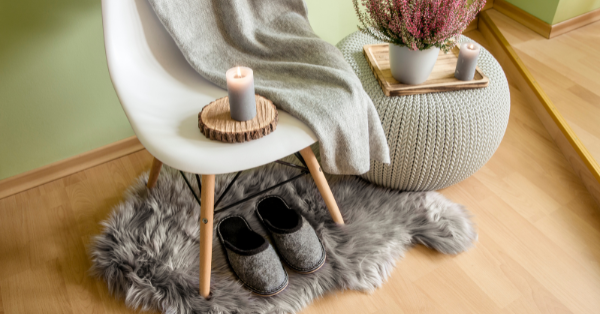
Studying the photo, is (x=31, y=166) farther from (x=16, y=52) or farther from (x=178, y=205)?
(x=178, y=205)

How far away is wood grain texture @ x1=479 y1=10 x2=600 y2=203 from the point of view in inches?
51.8

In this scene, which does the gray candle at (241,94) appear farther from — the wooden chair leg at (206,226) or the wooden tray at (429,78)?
the wooden tray at (429,78)

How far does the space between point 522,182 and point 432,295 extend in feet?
1.74

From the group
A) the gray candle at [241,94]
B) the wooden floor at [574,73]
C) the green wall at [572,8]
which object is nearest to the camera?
the gray candle at [241,94]

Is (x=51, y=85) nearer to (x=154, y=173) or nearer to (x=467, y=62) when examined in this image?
(x=154, y=173)

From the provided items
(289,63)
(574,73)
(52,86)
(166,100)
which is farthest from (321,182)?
(574,73)

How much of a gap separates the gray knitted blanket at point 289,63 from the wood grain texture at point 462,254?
333mm

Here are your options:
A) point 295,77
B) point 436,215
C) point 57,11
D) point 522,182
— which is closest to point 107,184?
point 57,11

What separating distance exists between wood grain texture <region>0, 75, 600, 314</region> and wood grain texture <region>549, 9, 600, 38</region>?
42 centimetres

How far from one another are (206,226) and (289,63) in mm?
423

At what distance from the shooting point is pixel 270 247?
1060mm

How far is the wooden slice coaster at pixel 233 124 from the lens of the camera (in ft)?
2.82

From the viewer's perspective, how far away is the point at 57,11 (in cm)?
119

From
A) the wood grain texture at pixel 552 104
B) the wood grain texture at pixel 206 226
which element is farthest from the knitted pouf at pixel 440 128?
the wood grain texture at pixel 206 226
